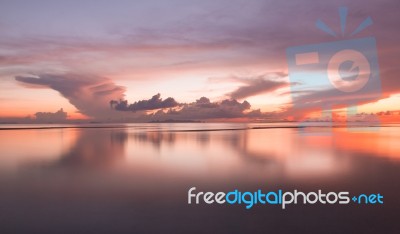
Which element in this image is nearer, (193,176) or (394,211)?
(394,211)

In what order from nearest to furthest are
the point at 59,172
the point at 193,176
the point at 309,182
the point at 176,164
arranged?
the point at 309,182 < the point at 193,176 < the point at 59,172 < the point at 176,164

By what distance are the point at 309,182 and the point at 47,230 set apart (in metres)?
8.95

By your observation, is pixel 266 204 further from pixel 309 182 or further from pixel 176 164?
pixel 176 164

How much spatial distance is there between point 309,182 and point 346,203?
329 cm

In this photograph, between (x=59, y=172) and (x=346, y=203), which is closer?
(x=346, y=203)

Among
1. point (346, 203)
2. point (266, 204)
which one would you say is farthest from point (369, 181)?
point (266, 204)

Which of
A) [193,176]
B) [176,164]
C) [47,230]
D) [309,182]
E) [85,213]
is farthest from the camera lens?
[176,164]

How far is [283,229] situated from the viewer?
23.4 ft

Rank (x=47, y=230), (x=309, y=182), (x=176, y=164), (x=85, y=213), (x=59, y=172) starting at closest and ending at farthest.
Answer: (x=47, y=230) → (x=85, y=213) → (x=309, y=182) → (x=59, y=172) → (x=176, y=164)

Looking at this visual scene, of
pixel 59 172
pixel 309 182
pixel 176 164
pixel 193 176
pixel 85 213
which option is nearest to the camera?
pixel 85 213

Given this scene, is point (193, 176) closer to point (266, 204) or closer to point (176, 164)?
point (176, 164)

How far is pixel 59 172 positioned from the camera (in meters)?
15.0

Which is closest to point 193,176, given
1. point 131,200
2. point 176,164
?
point 176,164

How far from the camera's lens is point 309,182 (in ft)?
40.4
